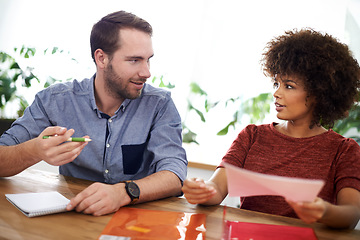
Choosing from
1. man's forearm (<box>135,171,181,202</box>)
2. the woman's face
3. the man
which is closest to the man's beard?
the man

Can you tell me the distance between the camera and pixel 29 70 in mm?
3170

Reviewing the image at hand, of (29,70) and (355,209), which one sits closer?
(355,209)

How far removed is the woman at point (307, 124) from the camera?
52.2 inches

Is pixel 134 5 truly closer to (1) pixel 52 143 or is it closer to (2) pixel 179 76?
(2) pixel 179 76

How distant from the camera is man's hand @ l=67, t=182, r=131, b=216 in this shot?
1069 millimetres

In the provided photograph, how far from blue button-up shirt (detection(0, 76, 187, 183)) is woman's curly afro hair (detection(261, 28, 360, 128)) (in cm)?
55

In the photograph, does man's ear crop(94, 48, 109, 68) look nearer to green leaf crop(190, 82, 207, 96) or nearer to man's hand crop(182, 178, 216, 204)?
man's hand crop(182, 178, 216, 204)

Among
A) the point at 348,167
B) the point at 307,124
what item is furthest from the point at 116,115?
the point at 348,167

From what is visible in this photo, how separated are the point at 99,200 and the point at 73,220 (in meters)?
0.10

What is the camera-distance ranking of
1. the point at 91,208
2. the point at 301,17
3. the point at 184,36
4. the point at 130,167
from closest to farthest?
the point at 91,208, the point at 130,167, the point at 301,17, the point at 184,36

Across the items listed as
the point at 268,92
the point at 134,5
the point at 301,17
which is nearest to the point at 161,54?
the point at 134,5

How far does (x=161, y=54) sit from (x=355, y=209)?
7.31 ft

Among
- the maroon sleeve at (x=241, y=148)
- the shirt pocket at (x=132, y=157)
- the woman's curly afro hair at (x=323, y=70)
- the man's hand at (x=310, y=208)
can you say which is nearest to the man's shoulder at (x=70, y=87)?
the shirt pocket at (x=132, y=157)

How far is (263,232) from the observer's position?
1.00 m
